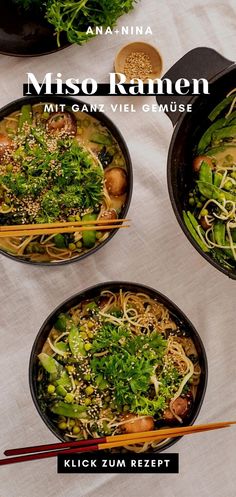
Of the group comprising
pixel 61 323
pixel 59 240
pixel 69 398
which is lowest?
pixel 69 398

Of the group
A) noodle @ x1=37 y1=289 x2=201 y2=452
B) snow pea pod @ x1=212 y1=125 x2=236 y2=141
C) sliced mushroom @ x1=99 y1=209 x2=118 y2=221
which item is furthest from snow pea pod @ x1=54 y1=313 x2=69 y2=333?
snow pea pod @ x1=212 y1=125 x2=236 y2=141

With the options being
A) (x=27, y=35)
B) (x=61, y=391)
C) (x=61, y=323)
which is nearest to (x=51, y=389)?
(x=61, y=391)

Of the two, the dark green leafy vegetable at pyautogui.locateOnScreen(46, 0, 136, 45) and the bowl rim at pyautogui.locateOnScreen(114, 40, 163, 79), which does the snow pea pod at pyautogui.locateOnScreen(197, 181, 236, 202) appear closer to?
the bowl rim at pyautogui.locateOnScreen(114, 40, 163, 79)

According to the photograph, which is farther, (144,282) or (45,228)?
(144,282)

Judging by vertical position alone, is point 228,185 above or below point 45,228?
above

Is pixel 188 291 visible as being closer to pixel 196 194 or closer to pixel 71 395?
pixel 196 194

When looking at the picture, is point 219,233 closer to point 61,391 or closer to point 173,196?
point 173,196
